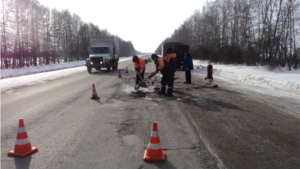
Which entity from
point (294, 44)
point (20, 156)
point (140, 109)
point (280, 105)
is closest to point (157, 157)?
point (20, 156)

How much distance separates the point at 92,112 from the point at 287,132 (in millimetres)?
5277

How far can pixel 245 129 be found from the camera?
217 inches

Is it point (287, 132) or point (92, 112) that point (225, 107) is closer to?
point (287, 132)

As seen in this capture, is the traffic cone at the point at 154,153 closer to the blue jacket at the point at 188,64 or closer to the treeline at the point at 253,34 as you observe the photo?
the blue jacket at the point at 188,64

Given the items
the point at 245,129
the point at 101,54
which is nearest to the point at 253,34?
the point at 101,54

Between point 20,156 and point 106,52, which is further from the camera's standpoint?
point 106,52

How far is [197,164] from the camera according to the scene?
380 cm

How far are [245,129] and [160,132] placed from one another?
2008 millimetres

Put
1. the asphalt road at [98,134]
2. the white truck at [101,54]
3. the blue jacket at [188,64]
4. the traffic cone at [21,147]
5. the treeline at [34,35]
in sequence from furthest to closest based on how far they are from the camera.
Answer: the treeline at [34,35] → the white truck at [101,54] → the blue jacket at [188,64] → the traffic cone at [21,147] → the asphalt road at [98,134]

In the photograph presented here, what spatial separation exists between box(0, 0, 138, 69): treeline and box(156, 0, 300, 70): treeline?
2950 centimetres

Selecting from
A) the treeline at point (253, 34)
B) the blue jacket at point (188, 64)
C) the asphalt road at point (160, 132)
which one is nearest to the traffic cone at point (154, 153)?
the asphalt road at point (160, 132)

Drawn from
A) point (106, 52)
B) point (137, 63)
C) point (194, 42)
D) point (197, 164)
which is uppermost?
point (194, 42)

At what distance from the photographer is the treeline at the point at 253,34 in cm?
2472

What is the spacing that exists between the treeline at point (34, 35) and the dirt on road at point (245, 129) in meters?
31.4
